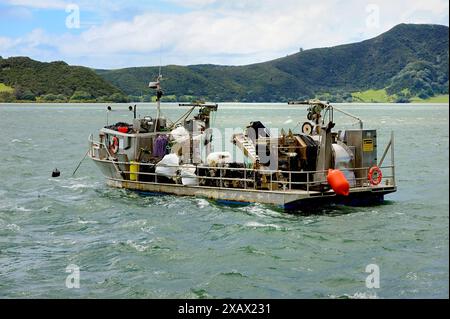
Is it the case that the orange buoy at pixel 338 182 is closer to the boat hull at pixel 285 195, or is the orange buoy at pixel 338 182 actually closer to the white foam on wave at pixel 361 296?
the boat hull at pixel 285 195

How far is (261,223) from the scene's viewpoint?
2389cm

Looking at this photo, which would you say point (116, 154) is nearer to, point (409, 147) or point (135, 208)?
point (135, 208)

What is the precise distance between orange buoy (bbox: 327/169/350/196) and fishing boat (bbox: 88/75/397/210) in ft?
0.14

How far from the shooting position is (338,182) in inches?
968

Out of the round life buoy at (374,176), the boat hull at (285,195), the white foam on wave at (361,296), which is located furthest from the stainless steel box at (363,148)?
the white foam on wave at (361,296)

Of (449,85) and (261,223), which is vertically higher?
(449,85)

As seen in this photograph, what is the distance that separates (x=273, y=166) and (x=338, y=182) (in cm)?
355

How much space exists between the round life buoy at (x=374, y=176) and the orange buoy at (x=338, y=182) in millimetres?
2554

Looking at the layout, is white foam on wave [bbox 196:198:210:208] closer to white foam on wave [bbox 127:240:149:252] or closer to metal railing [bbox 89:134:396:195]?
metal railing [bbox 89:134:396:195]

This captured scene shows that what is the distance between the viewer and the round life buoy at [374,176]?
26906 mm

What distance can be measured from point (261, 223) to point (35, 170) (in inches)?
1103

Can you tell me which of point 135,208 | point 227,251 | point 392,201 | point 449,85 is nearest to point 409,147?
point 392,201

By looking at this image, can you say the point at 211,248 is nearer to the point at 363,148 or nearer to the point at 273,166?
the point at 273,166
